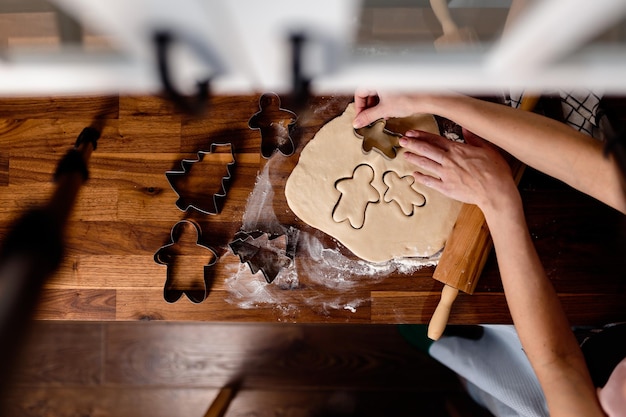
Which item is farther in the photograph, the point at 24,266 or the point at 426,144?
the point at 426,144

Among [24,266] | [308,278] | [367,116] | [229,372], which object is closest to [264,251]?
[308,278]

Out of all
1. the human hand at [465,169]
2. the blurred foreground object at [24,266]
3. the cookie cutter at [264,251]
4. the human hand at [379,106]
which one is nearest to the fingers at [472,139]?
the human hand at [465,169]

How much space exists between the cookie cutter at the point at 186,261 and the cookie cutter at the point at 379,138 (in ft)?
1.14


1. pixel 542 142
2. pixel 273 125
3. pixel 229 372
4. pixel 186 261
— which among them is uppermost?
pixel 542 142

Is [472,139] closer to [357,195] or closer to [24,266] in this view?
[357,195]

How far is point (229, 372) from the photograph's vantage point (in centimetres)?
142

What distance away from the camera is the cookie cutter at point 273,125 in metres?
0.94

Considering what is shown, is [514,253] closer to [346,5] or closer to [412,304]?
[412,304]

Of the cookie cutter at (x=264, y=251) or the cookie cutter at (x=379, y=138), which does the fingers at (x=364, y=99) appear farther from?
the cookie cutter at (x=264, y=251)

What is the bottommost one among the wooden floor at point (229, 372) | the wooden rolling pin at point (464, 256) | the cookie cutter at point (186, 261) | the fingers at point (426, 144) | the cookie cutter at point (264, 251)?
the wooden floor at point (229, 372)

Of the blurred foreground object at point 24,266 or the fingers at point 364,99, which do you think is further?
the fingers at point 364,99

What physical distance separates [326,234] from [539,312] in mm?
381

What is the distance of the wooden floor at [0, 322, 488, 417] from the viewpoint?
140 centimetres

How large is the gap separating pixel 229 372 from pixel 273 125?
2.62ft
